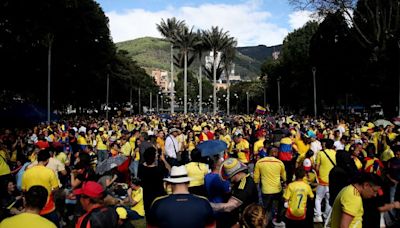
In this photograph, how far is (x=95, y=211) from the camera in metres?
5.06

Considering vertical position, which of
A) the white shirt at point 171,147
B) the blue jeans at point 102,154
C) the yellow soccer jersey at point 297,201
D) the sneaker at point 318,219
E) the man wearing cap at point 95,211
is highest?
the man wearing cap at point 95,211

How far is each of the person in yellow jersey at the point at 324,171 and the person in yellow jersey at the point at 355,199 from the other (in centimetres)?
484

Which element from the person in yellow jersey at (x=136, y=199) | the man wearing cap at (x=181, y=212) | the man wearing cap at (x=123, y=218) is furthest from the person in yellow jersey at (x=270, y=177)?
the man wearing cap at (x=181, y=212)

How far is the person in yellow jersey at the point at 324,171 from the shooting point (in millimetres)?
10625

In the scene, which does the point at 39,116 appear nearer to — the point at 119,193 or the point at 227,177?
the point at 119,193

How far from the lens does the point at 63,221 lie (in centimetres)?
1045

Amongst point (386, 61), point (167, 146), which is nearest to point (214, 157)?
point (167, 146)

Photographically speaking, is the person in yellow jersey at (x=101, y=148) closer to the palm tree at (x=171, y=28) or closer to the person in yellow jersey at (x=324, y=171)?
the person in yellow jersey at (x=324, y=171)

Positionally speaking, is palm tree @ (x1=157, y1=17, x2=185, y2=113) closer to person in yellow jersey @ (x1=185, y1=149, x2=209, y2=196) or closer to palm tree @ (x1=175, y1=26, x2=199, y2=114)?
palm tree @ (x1=175, y1=26, x2=199, y2=114)

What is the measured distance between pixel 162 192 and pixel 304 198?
7.41ft

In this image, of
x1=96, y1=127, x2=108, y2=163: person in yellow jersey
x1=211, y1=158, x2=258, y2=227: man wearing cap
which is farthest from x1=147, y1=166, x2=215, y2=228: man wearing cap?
x1=96, y1=127, x2=108, y2=163: person in yellow jersey

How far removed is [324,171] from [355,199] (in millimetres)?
5149

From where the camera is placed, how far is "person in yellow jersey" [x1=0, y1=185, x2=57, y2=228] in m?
4.70

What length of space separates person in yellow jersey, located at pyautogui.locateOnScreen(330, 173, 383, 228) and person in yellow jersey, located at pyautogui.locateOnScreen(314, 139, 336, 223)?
4844 mm
